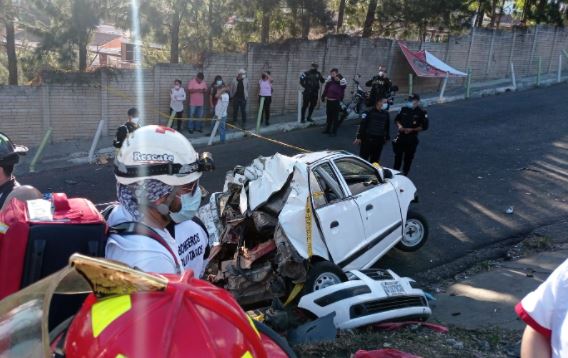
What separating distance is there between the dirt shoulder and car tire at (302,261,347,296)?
885 millimetres

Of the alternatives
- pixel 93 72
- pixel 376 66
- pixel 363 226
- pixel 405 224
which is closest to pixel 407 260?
pixel 405 224

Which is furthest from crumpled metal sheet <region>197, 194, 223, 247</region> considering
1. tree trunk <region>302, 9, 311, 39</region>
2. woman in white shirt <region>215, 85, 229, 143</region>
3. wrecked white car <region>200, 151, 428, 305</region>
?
tree trunk <region>302, 9, 311, 39</region>

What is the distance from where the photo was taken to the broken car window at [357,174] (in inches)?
305

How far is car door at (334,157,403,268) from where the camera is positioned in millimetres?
7480

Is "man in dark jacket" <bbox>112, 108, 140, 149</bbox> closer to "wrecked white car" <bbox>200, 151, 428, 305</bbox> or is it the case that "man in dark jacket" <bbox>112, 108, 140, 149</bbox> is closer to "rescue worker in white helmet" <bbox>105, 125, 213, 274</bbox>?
"wrecked white car" <bbox>200, 151, 428, 305</bbox>

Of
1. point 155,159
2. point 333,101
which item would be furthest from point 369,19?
point 155,159

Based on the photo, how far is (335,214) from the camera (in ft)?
23.0

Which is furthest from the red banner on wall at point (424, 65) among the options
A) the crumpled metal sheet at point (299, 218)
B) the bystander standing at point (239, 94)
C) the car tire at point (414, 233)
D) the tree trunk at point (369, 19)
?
the crumpled metal sheet at point (299, 218)

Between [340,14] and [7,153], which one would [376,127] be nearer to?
[7,153]

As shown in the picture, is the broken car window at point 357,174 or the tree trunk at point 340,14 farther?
the tree trunk at point 340,14

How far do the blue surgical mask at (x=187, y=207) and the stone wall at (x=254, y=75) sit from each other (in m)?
13.6

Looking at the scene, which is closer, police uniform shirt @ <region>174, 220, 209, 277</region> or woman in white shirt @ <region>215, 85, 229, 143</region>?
police uniform shirt @ <region>174, 220, 209, 277</region>

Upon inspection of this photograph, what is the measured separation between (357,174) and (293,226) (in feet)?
5.91

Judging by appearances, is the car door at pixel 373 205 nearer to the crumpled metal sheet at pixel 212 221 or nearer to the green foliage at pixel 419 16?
the crumpled metal sheet at pixel 212 221
